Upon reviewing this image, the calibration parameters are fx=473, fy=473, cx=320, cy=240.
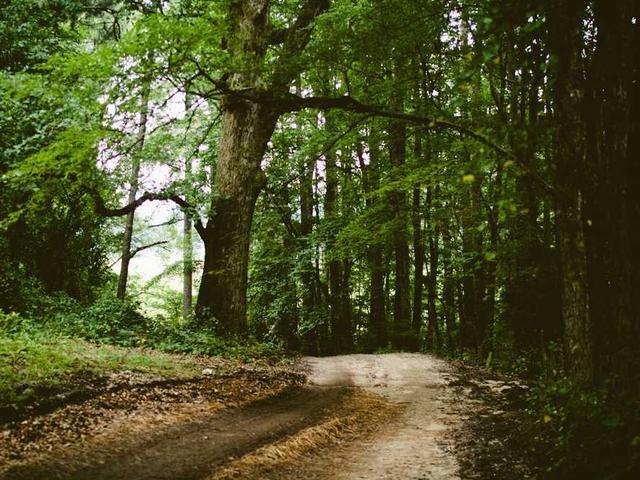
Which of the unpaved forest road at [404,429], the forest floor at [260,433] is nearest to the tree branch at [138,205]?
the unpaved forest road at [404,429]

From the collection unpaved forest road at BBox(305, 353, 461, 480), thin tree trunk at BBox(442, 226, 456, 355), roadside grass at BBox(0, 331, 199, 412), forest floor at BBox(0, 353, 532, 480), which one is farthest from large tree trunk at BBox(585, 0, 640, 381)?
thin tree trunk at BBox(442, 226, 456, 355)

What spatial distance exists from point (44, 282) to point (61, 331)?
5265 mm

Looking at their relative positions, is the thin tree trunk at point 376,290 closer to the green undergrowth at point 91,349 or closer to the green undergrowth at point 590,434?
the green undergrowth at point 91,349

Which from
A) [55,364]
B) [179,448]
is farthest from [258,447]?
[55,364]

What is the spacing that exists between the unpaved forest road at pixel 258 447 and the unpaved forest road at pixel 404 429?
1 cm

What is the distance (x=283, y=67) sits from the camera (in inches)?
304

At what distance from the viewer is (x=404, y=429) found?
618 cm

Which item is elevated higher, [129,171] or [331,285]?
[129,171]

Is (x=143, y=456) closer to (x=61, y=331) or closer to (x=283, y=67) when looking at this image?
(x=283, y=67)

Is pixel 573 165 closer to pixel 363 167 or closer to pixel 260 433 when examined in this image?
pixel 260 433

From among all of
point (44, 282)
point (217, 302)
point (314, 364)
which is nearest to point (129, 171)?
point (44, 282)

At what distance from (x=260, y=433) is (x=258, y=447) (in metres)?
0.52

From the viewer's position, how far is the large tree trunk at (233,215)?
12.1 m

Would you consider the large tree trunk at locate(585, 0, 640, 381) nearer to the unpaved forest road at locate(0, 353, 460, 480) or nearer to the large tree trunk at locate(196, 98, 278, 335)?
the unpaved forest road at locate(0, 353, 460, 480)
